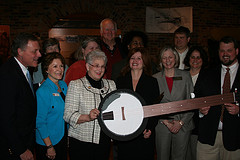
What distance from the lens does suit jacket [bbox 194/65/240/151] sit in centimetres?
241

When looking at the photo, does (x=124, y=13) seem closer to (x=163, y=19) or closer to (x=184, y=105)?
(x=163, y=19)

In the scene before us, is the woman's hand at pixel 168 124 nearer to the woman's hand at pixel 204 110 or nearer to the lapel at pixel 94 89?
the woman's hand at pixel 204 110

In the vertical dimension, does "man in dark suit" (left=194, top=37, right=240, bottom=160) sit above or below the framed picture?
below

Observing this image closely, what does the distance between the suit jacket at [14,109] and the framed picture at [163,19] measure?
588cm

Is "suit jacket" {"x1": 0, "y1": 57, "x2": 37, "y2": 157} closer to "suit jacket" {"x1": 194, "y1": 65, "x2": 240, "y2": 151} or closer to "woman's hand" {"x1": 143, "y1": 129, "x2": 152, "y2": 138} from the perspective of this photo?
"woman's hand" {"x1": 143, "y1": 129, "x2": 152, "y2": 138}

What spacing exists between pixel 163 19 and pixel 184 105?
5.73 metres

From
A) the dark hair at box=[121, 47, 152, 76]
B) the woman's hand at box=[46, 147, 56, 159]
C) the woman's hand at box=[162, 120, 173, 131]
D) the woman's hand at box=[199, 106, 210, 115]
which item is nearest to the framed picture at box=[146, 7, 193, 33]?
the dark hair at box=[121, 47, 152, 76]

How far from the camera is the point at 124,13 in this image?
23.7 feet

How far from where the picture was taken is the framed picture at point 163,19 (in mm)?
7297

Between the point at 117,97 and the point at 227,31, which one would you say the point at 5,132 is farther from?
the point at 227,31

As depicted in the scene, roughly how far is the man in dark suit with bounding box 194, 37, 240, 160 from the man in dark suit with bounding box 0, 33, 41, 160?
1.83 metres

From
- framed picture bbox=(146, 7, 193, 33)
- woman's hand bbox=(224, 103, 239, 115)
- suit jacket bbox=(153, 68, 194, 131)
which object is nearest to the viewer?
woman's hand bbox=(224, 103, 239, 115)

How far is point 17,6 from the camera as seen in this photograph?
689 centimetres

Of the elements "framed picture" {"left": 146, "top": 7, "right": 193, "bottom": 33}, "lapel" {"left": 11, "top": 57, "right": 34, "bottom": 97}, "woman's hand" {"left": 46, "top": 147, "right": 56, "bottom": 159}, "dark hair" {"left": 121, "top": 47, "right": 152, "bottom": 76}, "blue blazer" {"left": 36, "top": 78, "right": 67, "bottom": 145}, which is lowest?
"woman's hand" {"left": 46, "top": 147, "right": 56, "bottom": 159}
